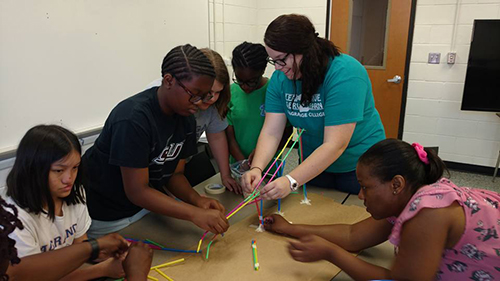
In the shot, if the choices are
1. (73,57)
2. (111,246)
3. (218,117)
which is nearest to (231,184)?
(218,117)

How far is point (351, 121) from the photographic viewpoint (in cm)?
157

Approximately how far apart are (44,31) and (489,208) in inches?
95.8

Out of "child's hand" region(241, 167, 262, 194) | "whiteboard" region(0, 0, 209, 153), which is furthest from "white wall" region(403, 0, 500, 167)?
"child's hand" region(241, 167, 262, 194)

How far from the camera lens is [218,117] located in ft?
6.27

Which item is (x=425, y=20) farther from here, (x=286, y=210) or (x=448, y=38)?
(x=286, y=210)

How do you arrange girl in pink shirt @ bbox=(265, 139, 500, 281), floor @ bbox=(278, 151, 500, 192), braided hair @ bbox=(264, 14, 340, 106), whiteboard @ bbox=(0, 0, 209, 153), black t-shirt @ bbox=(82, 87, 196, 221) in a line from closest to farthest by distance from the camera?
girl in pink shirt @ bbox=(265, 139, 500, 281) → black t-shirt @ bbox=(82, 87, 196, 221) → braided hair @ bbox=(264, 14, 340, 106) → whiteboard @ bbox=(0, 0, 209, 153) → floor @ bbox=(278, 151, 500, 192)

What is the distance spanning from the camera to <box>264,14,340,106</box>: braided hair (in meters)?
1.56

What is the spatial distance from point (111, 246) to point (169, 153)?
45 centimetres

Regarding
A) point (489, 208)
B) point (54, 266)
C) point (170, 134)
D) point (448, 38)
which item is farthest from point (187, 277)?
point (448, 38)

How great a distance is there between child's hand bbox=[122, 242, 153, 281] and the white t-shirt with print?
229 mm

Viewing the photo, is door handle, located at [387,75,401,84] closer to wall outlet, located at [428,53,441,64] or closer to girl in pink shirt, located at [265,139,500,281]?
wall outlet, located at [428,53,441,64]

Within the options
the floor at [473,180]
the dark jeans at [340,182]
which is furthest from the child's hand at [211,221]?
the floor at [473,180]

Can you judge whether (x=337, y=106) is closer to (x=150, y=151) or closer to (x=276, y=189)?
(x=276, y=189)

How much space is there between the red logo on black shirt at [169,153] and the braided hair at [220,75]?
1.07ft
